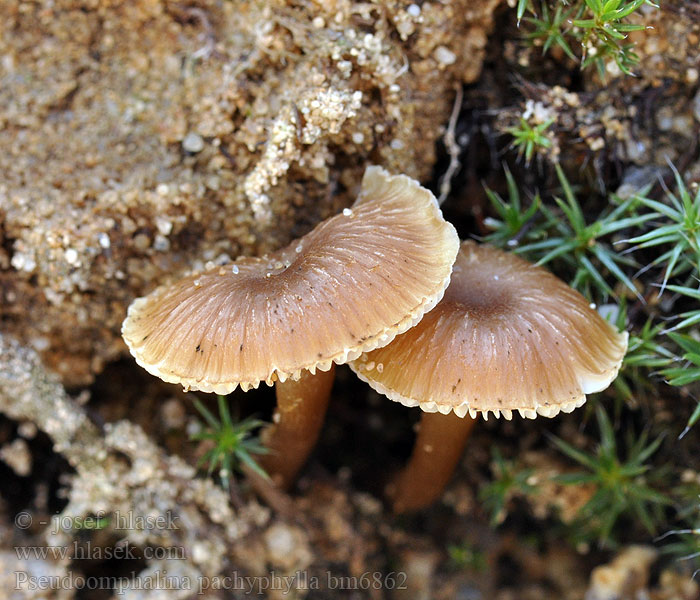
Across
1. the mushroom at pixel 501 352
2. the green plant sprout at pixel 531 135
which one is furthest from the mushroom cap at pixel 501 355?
the green plant sprout at pixel 531 135

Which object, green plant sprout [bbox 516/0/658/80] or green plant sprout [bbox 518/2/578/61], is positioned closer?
green plant sprout [bbox 516/0/658/80]

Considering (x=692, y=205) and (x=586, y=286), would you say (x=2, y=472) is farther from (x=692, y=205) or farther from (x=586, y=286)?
(x=692, y=205)

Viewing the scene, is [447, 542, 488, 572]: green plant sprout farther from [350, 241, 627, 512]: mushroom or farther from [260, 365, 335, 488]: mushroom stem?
[350, 241, 627, 512]: mushroom

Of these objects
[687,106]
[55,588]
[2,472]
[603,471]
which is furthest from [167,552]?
[687,106]

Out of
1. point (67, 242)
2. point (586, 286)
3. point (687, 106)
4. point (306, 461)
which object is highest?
point (687, 106)

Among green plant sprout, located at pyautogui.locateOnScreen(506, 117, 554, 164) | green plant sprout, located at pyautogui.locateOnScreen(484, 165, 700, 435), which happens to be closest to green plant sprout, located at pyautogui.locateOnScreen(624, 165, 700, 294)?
green plant sprout, located at pyautogui.locateOnScreen(484, 165, 700, 435)
